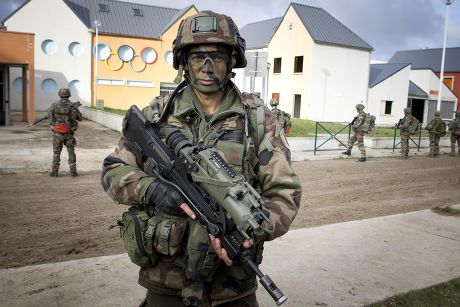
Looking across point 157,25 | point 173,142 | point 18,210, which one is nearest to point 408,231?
point 173,142

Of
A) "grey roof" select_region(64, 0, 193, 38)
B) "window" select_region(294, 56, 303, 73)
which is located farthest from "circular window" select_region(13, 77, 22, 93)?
"window" select_region(294, 56, 303, 73)

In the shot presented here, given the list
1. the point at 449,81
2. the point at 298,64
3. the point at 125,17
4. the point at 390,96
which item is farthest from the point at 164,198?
the point at 449,81

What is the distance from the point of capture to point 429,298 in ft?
12.2

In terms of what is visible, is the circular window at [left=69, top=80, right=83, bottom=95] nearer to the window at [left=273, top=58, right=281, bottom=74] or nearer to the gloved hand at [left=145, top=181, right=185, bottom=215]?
the window at [left=273, top=58, right=281, bottom=74]

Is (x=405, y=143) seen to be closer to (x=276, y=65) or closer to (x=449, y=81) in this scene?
(x=276, y=65)

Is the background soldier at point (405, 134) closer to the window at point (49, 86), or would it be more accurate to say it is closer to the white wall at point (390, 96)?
the white wall at point (390, 96)

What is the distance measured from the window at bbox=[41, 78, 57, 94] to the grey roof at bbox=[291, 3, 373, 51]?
55.7 ft

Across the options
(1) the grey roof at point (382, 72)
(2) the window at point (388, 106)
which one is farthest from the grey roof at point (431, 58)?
(2) the window at point (388, 106)

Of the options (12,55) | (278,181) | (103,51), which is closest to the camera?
(278,181)

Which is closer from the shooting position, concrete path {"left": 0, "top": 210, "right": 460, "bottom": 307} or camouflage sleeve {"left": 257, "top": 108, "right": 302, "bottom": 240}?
camouflage sleeve {"left": 257, "top": 108, "right": 302, "bottom": 240}

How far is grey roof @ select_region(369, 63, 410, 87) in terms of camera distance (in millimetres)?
30328

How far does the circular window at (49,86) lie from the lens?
26.4 meters

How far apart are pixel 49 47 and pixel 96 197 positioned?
22.4 meters

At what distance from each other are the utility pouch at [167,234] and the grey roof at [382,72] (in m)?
30.2
